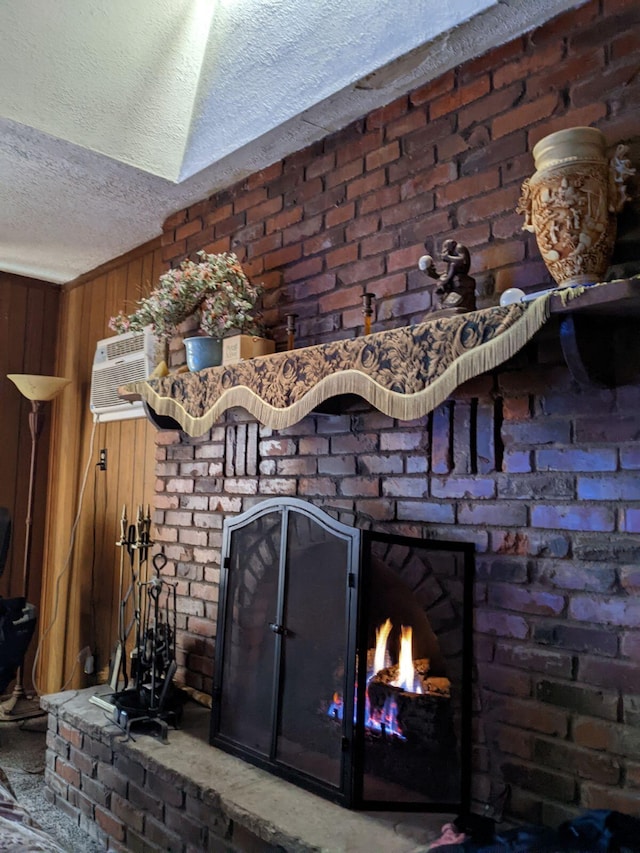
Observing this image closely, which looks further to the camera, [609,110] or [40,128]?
[40,128]

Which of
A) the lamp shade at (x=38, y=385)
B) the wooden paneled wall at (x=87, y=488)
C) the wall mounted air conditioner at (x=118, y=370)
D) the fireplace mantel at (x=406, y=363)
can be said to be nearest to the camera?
the fireplace mantel at (x=406, y=363)

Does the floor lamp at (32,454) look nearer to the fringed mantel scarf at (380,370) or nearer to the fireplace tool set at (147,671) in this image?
the fireplace tool set at (147,671)

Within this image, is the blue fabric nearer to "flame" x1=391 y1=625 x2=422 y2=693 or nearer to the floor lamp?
"flame" x1=391 y1=625 x2=422 y2=693

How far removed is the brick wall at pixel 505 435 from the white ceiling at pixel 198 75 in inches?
5.0

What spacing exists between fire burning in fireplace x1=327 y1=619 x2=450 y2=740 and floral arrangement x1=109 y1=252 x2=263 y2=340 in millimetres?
1206

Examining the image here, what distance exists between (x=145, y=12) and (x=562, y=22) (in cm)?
135

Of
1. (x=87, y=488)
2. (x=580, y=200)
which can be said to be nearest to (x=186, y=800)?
(x=580, y=200)

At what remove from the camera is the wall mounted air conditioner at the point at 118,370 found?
3498 millimetres

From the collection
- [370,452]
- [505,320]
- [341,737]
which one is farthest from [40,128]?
[341,737]

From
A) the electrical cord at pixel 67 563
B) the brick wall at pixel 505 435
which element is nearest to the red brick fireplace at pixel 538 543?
the brick wall at pixel 505 435

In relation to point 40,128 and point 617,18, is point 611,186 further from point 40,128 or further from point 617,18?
point 40,128

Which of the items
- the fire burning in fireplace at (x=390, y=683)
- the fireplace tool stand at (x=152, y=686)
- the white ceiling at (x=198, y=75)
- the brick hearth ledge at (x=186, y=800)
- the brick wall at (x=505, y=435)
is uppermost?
the white ceiling at (x=198, y=75)

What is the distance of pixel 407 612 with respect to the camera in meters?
1.97

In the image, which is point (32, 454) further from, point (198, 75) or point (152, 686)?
point (198, 75)
